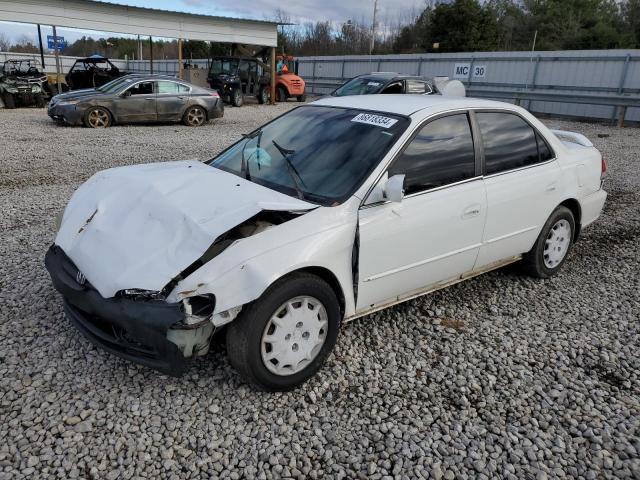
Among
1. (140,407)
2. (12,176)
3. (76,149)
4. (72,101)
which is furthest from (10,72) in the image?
(140,407)

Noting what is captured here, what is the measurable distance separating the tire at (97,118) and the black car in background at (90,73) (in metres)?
8.72

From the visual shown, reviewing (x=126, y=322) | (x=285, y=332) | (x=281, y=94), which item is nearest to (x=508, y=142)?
(x=285, y=332)

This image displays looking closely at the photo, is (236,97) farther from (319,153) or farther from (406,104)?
(319,153)

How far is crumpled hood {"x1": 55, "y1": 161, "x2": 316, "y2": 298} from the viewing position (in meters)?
2.72

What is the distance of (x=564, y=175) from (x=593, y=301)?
113cm

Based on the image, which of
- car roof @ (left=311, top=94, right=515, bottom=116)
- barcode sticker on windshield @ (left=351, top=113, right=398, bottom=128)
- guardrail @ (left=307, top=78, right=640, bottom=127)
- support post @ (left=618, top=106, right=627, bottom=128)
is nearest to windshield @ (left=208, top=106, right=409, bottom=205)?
barcode sticker on windshield @ (left=351, top=113, right=398, bottom=128)

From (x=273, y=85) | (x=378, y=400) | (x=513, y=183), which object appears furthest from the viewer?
(x=273, y=85)

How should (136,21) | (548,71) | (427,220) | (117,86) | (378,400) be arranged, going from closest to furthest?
(378,400) → (427,220) → (117,86) → (136,21) → (548,71)

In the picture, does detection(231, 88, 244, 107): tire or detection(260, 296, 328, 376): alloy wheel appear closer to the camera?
detection(260, 296, 328, 376): alloy wheel

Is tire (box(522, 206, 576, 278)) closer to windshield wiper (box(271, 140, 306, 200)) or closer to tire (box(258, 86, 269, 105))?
windshield wiper (box(271, 140, 306, 200))

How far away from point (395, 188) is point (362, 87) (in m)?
10.2

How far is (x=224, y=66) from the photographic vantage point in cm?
2230

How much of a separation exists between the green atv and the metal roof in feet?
6.56

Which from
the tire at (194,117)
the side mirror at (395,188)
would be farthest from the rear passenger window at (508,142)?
the tire at (194,117)
